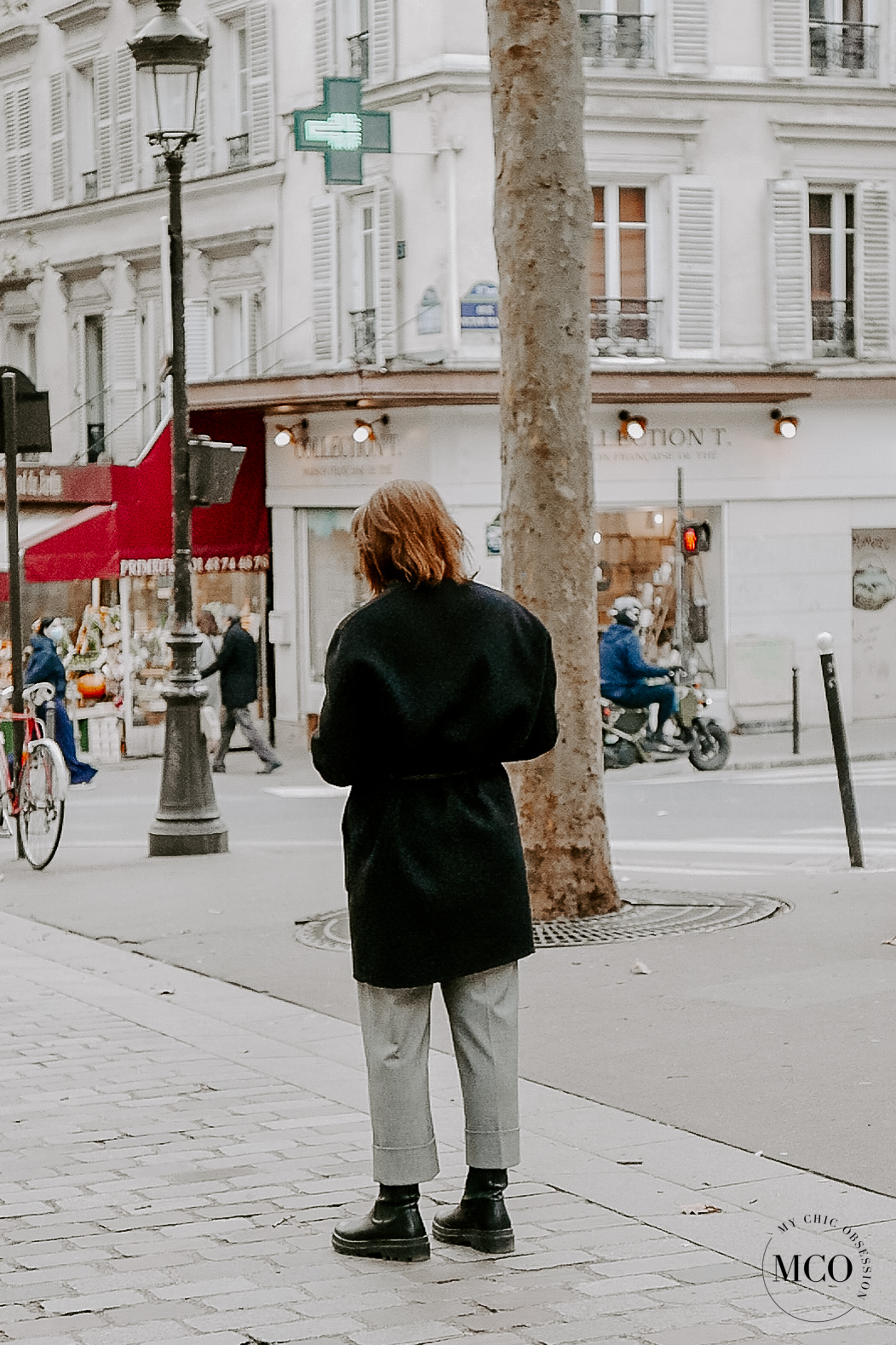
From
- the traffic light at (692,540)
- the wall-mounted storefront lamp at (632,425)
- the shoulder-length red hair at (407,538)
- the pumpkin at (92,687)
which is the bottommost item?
the pumpkin at (92,687)

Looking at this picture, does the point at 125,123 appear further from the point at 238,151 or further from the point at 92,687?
the point at 92,687

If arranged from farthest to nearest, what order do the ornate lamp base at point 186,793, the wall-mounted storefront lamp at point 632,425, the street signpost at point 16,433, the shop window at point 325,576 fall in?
the shop window at point 325,576
the wall-mounted storefront lamp at point 632,425
the street signpost at point 16,433
the ornate lamp base at point 186,793

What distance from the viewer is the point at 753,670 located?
974 inches

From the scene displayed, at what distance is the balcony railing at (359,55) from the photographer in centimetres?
2372

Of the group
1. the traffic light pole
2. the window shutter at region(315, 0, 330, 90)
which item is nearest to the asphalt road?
the traffic light pole

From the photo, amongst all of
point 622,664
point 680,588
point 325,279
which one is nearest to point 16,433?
point 622,664

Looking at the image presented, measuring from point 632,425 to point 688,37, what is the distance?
4565 millimetres

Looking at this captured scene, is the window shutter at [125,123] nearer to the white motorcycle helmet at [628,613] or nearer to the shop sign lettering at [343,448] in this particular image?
the shop sign lettering at [343,448]

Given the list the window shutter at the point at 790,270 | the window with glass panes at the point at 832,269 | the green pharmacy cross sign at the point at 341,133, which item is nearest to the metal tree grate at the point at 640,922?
the green pharmacy cross sign at the point at 341,133

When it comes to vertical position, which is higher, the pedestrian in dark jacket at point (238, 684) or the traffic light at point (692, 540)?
the traffic light at point (692, 540)

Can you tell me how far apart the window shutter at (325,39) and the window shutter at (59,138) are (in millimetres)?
5846

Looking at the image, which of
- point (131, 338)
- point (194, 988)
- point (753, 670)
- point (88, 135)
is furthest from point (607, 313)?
point (194, 988)

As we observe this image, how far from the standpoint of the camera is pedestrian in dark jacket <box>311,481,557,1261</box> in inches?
184

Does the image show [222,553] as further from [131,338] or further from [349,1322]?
[349,1322]
